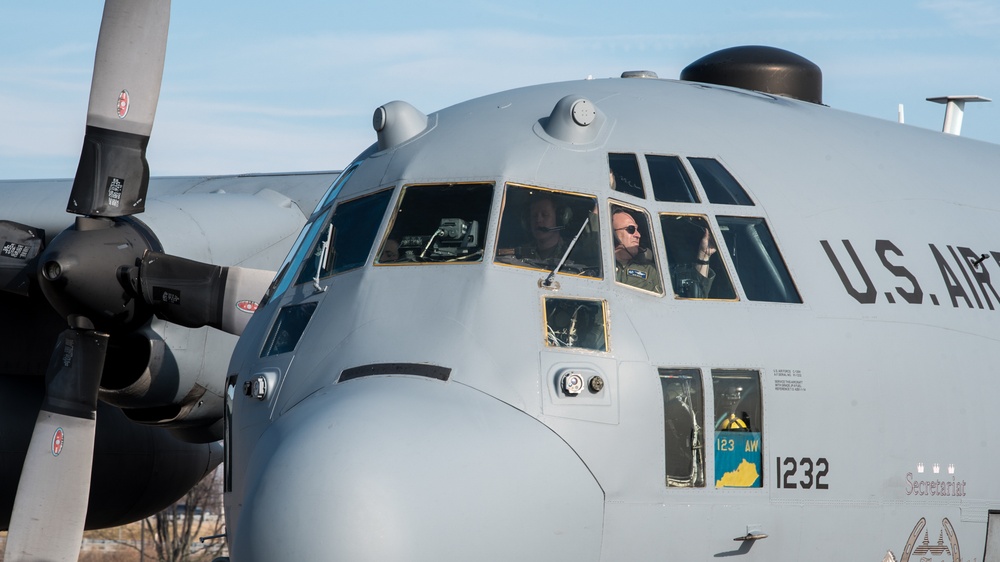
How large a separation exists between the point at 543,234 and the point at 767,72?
3.27 metres

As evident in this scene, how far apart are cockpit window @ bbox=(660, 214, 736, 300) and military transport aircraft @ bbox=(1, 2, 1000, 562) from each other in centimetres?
2

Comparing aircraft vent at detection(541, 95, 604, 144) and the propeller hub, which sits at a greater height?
aircraft vent at detection(541, 95, 604, 144)

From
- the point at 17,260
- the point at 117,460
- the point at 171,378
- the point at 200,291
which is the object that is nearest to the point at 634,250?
the point at 200,291

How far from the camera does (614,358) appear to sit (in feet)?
19.2

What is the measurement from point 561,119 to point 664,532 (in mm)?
2330

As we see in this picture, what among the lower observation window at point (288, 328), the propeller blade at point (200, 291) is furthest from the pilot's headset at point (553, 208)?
the propeller blade at point (200, 291)

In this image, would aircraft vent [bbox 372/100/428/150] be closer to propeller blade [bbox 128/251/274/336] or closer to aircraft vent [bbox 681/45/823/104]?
aircraft vent [bbox 681/45/823/104]

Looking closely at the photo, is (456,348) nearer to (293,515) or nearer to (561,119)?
(293,515)

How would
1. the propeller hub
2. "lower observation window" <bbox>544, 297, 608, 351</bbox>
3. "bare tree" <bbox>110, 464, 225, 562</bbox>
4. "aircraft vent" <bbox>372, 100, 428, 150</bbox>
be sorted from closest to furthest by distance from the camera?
1. "lower observation window" <bbox>544, 297, 608, 351</bbox>
2. "aircraft vent" <bbox>372, 100, 428, 150</bbox>
3. the propeller hub
4. "bare tree" <bbox>110, 464, 225, 562</bbox>

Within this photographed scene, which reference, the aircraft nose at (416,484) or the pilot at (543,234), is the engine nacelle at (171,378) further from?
the aircraft nose at (416,484)

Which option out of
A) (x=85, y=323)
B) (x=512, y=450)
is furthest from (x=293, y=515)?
(x=85, y=323)

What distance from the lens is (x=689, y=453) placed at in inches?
233

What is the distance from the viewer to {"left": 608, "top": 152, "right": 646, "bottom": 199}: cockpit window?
256 inches

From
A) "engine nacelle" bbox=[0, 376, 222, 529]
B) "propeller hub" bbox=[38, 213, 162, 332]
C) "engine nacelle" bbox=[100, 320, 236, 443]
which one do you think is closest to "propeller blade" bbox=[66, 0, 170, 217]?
"propeller hub" bbox=[38, 213, 162, 332]
